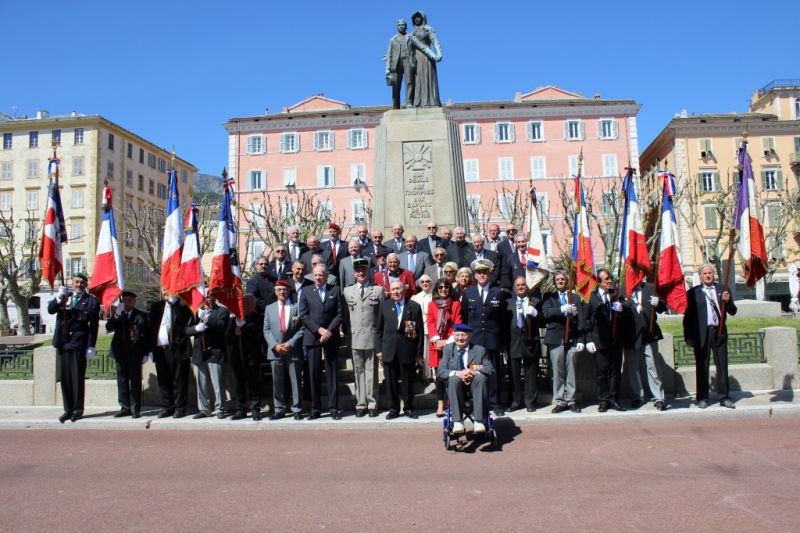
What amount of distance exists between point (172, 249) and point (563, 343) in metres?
5.97

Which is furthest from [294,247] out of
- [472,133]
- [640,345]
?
[472,133]

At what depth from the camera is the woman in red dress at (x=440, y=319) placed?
29.0 ft

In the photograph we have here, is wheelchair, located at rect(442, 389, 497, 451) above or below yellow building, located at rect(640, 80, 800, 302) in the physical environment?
below

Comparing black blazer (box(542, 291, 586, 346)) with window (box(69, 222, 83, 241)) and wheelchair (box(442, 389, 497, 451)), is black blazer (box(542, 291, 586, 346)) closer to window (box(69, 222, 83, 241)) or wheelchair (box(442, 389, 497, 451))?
wheelchair (box(442, 389, 497, 451))

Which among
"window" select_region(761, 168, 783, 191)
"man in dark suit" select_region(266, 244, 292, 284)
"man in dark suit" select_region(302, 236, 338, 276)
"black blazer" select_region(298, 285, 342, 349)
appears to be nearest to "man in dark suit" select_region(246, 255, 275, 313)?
"man in dark suit" select_region(266, 244, 292, 284)

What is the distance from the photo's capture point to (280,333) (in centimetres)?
934

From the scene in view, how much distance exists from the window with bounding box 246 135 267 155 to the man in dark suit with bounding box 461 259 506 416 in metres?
48.9

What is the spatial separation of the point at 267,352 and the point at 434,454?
3555 millimetres

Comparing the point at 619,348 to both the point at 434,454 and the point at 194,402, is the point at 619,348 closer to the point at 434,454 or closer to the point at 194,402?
the point at 434,454

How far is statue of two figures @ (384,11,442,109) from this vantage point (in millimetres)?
14125

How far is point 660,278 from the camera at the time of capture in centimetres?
929

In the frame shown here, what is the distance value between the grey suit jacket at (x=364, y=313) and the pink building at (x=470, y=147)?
43.3 metres

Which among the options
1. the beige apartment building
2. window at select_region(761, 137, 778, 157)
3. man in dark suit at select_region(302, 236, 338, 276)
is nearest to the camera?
man in dark suit at select_region(302, 236, 338, 276)

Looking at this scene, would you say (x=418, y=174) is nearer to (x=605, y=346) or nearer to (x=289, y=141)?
(x=605, y=346)
